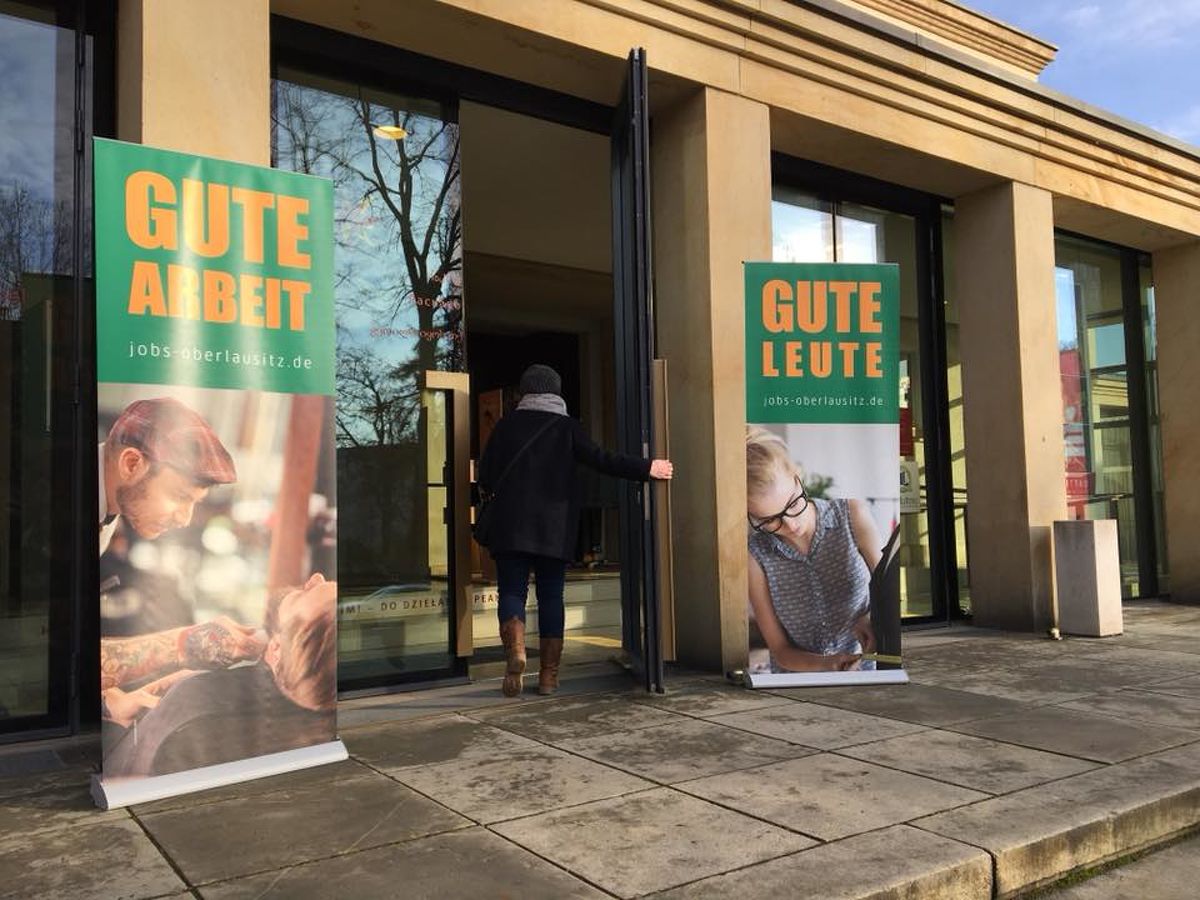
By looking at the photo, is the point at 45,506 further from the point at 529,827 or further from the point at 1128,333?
the point at 1128,333

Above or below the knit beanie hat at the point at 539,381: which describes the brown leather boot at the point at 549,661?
below

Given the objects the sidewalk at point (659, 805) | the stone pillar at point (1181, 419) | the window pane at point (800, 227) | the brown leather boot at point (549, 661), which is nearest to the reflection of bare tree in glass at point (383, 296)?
the brown leather boot at point (549, 661)

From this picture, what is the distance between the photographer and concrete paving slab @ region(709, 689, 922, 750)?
15.5ft

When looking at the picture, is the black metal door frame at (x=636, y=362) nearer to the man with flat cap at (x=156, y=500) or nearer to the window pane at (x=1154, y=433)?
the man with flat cap at (x=156, y=500)

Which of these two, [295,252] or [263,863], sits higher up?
[295,252]

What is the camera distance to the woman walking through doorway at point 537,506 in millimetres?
5570

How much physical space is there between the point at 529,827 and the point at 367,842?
0.56 metres

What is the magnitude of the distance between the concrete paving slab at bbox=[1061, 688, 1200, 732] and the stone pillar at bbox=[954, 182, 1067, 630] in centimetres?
261

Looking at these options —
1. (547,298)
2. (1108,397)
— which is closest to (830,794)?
(1108,397)

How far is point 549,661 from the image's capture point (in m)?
5.77

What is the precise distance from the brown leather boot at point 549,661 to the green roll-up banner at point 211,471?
65.3 inches

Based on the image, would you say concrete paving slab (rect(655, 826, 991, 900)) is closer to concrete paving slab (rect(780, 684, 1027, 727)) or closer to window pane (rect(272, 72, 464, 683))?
concrete paving slab (rect(780, 684, 1027, 727))

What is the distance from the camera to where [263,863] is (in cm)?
316

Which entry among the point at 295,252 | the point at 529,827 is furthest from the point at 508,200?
the point at 529,827
